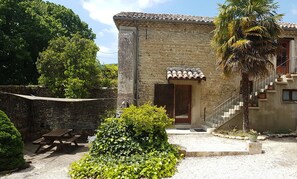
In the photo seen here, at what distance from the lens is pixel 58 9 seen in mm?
25094

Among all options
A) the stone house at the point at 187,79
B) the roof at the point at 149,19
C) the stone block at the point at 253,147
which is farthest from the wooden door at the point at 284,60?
the stone block at the point at 253,147

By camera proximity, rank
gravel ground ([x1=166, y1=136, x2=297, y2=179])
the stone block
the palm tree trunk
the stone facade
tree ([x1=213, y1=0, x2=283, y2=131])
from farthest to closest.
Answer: the stone facade
the palm tree trunk
tree ([x1=213, y1=0, x2=283, y2=131])
the stone block
gravel ground ([x1=166, y1=136, x2=297, y2=179])

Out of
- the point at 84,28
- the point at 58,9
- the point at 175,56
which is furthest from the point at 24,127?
the point at 84,28

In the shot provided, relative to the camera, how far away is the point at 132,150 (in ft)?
24.0

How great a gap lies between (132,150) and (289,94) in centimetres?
874

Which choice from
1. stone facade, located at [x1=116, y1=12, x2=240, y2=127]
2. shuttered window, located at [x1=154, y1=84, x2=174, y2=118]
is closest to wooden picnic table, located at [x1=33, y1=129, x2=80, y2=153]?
stone facade, located at [x1=116, y1=12, x2=240, y2=127]

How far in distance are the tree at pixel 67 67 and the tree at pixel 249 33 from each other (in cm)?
710

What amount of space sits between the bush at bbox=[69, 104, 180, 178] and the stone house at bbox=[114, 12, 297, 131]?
12.8ft

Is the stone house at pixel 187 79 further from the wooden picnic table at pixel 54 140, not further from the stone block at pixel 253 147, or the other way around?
the stone block at pixel 253 147

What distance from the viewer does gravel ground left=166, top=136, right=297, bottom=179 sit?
6.20 meters

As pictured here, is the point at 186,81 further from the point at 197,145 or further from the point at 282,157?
the point at 282,157

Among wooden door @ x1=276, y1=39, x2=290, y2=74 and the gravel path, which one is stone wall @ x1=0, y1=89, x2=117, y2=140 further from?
wooden door @ x1=276, y1=39, x2=290, y2=74

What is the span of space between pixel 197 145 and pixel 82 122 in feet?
24.2

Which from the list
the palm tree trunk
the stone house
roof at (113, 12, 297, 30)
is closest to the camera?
the palm tree trunk
